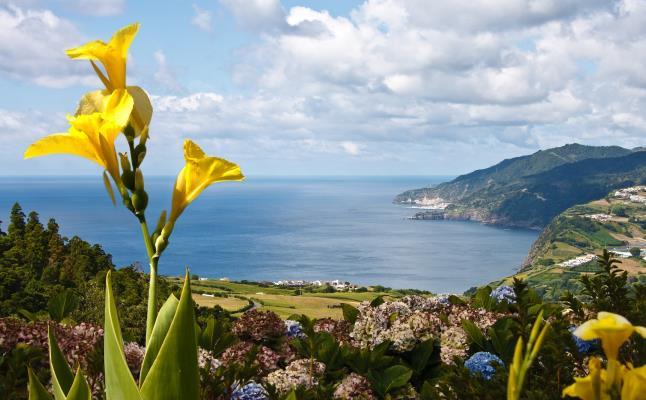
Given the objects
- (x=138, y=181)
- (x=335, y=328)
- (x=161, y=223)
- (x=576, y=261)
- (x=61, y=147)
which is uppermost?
(x=61, y=147)

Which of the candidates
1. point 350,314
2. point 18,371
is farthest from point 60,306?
point 350,314

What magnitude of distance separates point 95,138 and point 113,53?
Answer: 32 cm

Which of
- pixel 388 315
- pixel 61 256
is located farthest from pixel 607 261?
pixel 61 256

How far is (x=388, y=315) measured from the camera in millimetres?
4691

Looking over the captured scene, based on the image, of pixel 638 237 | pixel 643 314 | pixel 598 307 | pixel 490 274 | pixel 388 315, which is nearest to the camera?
pixel 643 314

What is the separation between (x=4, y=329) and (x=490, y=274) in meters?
120

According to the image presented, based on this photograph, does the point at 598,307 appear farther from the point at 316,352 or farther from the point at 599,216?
the point at 599,216

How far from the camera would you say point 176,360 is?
185 centimetres

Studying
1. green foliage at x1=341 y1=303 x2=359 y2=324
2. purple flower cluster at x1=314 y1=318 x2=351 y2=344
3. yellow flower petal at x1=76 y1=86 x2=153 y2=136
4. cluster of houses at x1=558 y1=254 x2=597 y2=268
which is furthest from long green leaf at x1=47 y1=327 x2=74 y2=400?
cluster of houses at x1=558 y1=254 x2=597 y2=268

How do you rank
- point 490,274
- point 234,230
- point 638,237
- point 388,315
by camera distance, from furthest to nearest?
point 234,230
point 638,237
point 490,274
point 388,315

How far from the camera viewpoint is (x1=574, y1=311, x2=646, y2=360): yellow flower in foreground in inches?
38.4

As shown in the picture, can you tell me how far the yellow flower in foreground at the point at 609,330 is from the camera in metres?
0.98

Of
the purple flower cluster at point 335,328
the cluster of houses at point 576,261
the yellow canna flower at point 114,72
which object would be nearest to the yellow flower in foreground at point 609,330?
the yellow canna flower at point 114,72

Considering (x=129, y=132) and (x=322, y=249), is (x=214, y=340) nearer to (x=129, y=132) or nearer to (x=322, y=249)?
(x=129, y=132)
